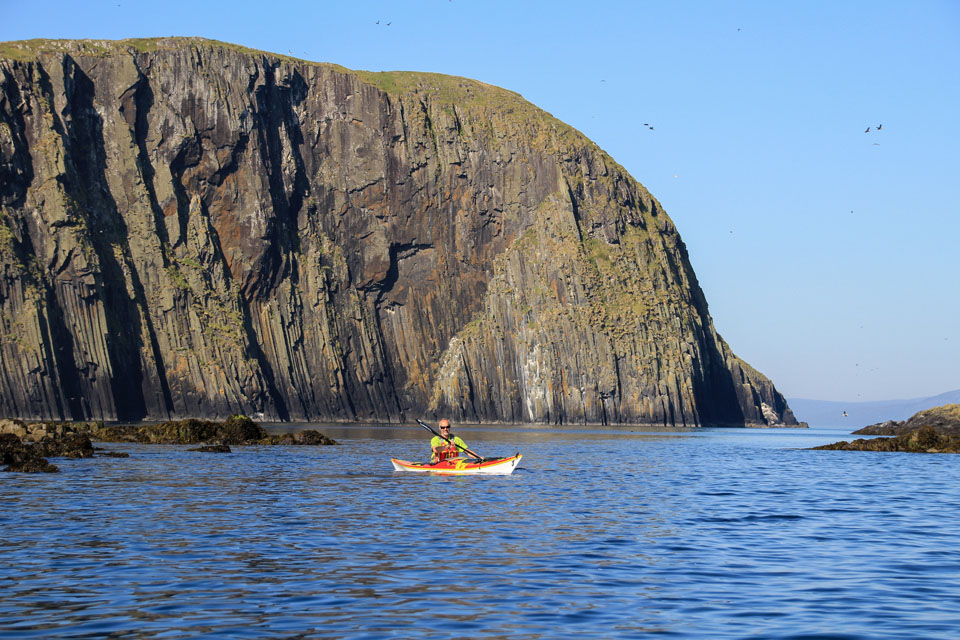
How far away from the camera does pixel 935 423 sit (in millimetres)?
110375

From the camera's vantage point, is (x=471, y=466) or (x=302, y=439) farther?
(x=302, y=439)

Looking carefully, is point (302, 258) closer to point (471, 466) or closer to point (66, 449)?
point (66, 449)

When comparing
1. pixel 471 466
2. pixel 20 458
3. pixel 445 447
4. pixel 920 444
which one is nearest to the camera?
pixel 471 466

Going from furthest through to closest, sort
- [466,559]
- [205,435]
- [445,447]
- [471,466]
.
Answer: [205,435] → [445,447] → [471,466] → [466,559]

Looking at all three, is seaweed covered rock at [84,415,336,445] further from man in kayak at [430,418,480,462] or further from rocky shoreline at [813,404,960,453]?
rocky shoreline at [813,404,960,453]

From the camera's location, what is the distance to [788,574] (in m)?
21.0

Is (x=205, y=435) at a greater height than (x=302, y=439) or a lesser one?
greater

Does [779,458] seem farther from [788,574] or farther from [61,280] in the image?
[61,280]

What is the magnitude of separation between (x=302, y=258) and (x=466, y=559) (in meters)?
165

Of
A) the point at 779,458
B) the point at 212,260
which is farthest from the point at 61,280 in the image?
the point at 779,458

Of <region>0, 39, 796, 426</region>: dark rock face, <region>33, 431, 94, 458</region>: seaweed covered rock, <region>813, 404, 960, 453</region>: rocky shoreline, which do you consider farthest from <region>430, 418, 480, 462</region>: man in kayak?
<region>0, 39, 796, 426</region>: dark rock face

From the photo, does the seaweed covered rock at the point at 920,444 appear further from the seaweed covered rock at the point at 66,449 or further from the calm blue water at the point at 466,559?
the seaweed covered rock at the point at 66,449

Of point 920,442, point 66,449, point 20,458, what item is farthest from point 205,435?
point 920,442

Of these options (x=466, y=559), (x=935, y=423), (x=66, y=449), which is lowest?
(x=935, y=423)
